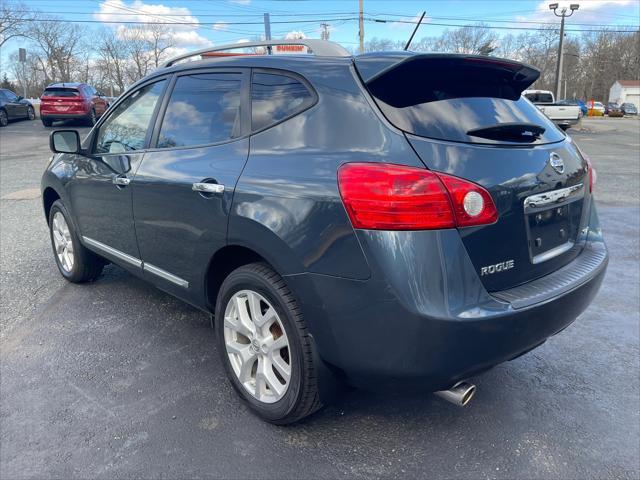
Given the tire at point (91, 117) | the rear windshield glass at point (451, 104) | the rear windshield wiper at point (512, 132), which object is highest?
the rear windshield glass at point (451, 104)

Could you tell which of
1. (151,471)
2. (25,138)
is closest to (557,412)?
(151,471)

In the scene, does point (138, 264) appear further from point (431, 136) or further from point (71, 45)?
point (71, 45)

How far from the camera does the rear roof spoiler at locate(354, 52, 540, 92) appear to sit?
7.27 feet

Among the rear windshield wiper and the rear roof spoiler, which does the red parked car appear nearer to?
the rear roof spoiler

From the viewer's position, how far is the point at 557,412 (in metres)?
Answer: 2.75

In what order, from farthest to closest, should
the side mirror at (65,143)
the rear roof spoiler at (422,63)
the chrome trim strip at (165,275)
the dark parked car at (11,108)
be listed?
the dark parked car at (11,108)
the side mirror at (65,143)
the chrome trim strip at (165,275)
the rear roof spoiler at (422,63)

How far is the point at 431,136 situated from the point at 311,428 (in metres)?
1.53

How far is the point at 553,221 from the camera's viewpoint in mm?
2418

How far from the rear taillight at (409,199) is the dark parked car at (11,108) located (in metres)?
25.3

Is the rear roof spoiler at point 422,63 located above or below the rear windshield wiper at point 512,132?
above

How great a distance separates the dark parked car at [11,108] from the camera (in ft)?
74.8

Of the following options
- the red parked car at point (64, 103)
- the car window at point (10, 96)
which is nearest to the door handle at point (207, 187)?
the red parked car at point (64, 103)

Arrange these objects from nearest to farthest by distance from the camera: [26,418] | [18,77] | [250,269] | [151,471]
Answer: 1. [151,471]
2. [250,269]
3. [26,418]
4. [18,77]

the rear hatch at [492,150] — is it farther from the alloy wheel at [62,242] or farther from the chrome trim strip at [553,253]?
the alloy wheel at [62,242]
